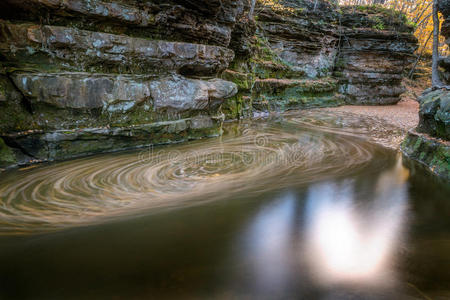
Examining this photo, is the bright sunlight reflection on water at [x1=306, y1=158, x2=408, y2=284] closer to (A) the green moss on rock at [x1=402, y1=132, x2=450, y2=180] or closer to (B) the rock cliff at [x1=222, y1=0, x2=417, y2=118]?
(A) the green moss on rock at [x1=402, y1=132, x2=450, y2=180]

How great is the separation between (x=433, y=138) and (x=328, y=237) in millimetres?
4246

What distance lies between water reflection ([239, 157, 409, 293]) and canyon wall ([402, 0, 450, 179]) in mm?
1273

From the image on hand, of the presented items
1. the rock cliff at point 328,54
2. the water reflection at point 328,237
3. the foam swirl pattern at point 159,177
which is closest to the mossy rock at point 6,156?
the foam swirl pattern at point 159,177

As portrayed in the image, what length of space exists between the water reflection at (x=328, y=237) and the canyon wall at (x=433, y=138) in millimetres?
1273

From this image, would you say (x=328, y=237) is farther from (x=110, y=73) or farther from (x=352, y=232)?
(x=110, y=73)

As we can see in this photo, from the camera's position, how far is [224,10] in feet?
22.8

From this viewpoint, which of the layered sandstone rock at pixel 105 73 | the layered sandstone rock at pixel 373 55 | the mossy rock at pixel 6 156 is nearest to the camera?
the mossy rock at pixel 6 156

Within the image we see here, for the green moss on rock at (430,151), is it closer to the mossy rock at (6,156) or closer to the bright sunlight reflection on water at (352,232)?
the bright sunlight reflection on water at (352,232)

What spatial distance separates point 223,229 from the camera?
278cm

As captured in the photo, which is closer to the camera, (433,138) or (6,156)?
(6,156)

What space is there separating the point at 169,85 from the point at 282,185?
13.2 ft

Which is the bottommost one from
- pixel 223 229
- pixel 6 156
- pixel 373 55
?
pixel 223 229

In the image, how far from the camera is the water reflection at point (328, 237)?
205 cm

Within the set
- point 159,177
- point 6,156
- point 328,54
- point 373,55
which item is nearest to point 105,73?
point 6,156
